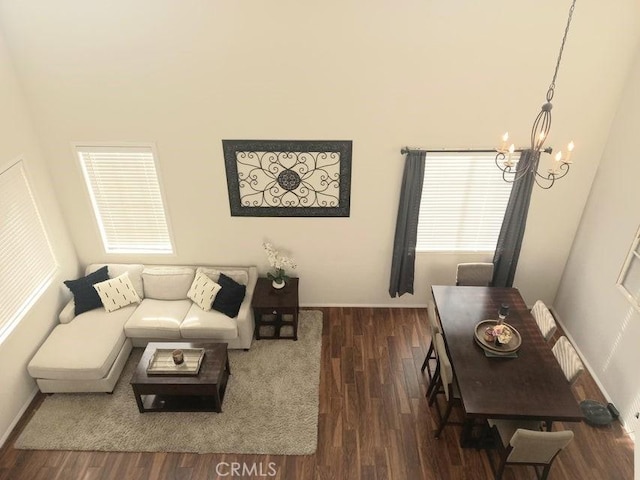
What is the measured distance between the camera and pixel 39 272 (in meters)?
5.44

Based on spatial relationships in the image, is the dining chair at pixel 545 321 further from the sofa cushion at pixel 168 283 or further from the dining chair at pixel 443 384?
the sofa cushion at pixel 168 283

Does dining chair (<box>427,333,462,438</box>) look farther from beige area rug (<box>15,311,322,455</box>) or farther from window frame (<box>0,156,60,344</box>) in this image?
window frame (<box>0,156,60,344</box>)

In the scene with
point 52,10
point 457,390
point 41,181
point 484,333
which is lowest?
point 457,390

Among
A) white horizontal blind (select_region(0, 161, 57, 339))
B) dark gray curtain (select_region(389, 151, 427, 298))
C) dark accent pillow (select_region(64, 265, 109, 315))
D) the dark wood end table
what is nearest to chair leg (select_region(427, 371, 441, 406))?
dark gray curtain (select_region(389, 151, 427, 298))

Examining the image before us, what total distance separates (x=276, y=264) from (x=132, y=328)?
1859mm

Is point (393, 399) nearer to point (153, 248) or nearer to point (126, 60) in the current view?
point (153, 248)

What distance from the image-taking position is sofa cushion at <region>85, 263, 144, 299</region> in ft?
19.7

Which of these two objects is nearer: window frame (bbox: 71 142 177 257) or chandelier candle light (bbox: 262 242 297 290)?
window frame (bbox: 71 142 177 257)

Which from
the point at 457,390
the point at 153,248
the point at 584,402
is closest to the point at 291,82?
the point at 153,248

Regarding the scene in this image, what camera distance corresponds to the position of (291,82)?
498 centimetres

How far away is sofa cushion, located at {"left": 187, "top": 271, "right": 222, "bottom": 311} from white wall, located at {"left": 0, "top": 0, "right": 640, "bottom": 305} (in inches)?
32.2

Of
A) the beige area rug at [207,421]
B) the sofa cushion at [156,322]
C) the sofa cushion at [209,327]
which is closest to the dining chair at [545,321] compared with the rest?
the beige area rug at [207,421]

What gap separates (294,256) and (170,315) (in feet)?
5.53

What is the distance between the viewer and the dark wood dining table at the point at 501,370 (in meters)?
4.02
